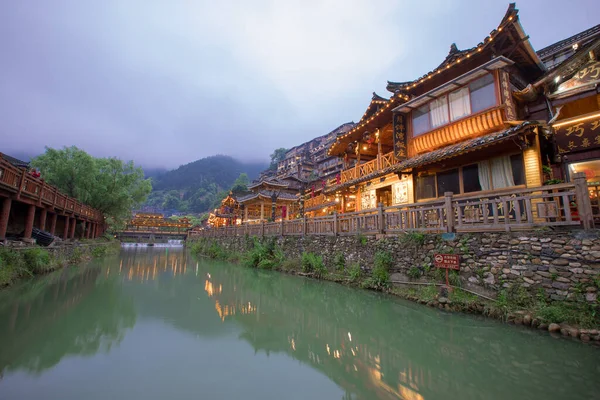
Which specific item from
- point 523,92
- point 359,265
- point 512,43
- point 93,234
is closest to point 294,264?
point 359,265

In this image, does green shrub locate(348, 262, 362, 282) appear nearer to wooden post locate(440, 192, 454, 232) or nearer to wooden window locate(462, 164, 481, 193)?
wooden post locate(440, 192, 454, 232)

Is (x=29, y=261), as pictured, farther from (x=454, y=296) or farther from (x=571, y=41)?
(x=571, y=41)

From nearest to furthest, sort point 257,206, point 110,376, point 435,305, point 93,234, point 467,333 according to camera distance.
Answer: point 110,376
point 467,333
point 435,305
point 93,234
point 257,206

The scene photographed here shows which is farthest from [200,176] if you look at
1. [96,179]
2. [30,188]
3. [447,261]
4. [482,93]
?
[447,261]

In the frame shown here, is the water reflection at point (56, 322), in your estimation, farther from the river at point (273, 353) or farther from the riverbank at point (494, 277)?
the riverbank at point (494, 277)

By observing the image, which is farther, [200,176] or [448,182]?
[200,176]

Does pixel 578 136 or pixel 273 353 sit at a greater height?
pixel 578 136

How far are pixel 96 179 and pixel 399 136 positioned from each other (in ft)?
94.5

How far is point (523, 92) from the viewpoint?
977cm

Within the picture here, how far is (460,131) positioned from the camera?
10.7m

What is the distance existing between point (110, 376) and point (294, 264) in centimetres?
1036

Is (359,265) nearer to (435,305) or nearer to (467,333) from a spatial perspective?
(435,305)

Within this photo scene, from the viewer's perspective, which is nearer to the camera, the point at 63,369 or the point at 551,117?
the point at 63,369

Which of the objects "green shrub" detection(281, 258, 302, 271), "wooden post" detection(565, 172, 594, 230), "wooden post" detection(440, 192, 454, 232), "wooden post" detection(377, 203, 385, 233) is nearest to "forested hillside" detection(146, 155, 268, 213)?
"green shrub" detection(281, 258, 302, 271)
